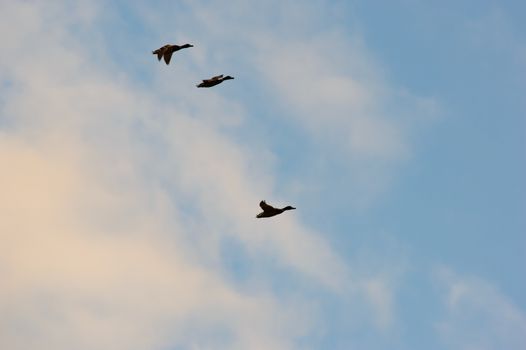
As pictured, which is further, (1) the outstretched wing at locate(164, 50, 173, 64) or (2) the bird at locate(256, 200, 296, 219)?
(1) the outstretched wing at locate(164, 50, 173, 64)

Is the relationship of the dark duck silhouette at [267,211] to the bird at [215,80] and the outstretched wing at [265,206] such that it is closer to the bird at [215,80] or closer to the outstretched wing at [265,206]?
the outstretched wing at [265,206]

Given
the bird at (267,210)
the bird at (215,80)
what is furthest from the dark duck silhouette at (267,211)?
the bird at (215,80)

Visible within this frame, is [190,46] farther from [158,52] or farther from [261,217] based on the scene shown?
[261,217]

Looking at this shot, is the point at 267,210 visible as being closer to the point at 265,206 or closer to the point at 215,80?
the point at 265,206

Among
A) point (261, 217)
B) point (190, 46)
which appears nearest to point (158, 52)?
point (190, 46)

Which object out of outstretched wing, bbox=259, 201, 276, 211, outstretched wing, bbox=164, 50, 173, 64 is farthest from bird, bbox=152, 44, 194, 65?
outstretched wing, bbox=259, 201, 276, 211

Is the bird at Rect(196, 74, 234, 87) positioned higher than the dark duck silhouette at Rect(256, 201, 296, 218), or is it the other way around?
the bird at Rect(196, 74, 234, 87)

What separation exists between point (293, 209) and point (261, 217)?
3457mm

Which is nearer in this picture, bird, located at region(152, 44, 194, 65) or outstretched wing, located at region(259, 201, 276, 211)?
outstretched wing, located at region(259, 201, 276, 211)

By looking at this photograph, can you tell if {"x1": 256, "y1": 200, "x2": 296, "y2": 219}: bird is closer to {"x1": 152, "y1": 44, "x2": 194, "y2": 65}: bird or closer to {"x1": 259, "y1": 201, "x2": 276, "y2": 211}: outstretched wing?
{"x1": 259, "y1": 201, "x2": 276, "y2": 211}: outstretched wing

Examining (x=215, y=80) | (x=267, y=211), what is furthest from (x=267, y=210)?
(x=215, y=80)

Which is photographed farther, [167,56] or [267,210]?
[167,56]

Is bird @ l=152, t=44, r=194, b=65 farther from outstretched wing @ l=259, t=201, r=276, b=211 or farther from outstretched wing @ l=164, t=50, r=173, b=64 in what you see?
outstretched wing @ l=259, t=201, r=276, b=211

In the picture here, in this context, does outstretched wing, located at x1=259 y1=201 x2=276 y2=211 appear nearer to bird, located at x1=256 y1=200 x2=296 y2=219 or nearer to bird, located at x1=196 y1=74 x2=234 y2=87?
bird, located at x1=256 y1=200 x2=296 y2=219
